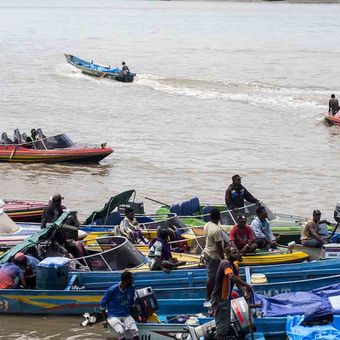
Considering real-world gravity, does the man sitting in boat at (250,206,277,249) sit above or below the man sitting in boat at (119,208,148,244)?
above

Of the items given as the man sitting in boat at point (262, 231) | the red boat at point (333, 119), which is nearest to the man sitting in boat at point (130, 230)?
the man sitting in boat at point (262, 231)

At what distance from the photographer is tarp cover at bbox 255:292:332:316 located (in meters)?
13.7

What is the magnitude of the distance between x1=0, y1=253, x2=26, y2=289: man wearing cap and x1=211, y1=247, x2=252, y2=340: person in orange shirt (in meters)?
4.18

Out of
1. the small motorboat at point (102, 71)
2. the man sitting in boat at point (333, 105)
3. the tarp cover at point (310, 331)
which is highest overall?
the small motorboat at point (102, 71)

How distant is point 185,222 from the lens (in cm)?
1941

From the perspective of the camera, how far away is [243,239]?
15.9m

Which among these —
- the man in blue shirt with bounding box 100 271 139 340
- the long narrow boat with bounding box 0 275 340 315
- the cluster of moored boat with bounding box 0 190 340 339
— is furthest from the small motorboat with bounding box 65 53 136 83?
the man in blue shirt with bounding box 100 271 139 340

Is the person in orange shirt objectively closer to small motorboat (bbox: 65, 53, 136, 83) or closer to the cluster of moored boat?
the cluster of moored boat

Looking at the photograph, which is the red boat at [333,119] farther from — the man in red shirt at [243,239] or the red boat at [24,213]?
the man in red shirt at [243,239]

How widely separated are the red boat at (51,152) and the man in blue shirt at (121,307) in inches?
658

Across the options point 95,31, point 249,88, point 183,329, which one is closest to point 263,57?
point 249,88

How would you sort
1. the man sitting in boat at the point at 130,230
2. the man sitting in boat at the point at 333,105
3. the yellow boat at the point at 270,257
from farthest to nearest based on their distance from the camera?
the man sitting in boat at the point at 333,105 < the man sitting in boat at the point at 130,230 < the yellow boat at the point at 270,257

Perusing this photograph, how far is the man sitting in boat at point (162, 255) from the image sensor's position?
15.4m

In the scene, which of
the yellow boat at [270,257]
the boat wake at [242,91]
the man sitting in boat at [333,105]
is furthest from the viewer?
the boat wake at [242,91]
